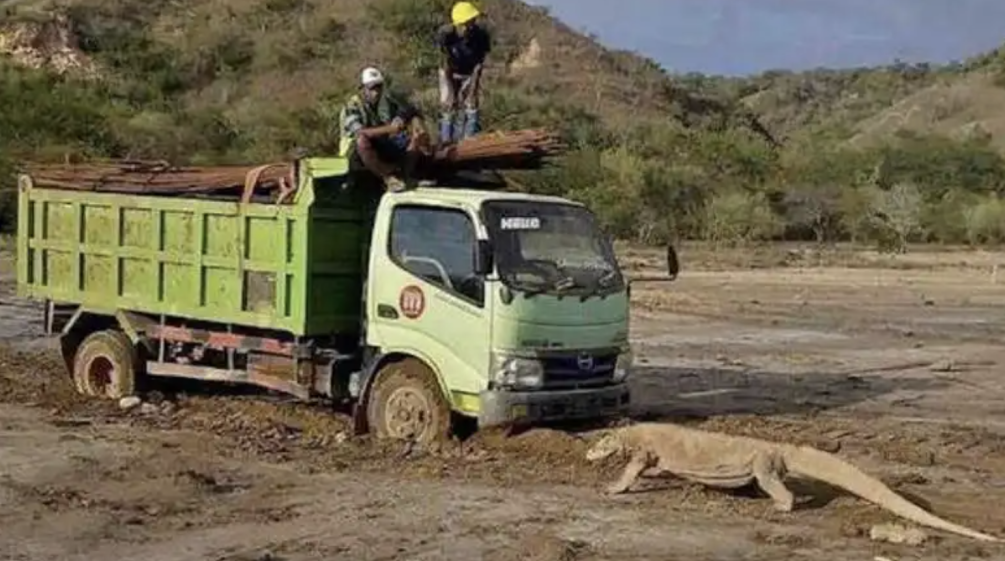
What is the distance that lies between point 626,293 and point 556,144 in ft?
5.15

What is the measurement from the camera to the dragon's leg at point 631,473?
473 inches

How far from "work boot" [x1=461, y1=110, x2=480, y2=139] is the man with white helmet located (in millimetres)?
1776

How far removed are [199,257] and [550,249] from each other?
3283 millimetres

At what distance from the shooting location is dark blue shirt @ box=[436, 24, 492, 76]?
1641cm

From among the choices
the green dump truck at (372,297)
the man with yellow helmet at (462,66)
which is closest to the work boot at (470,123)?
the man with yellow helmet at (462,66)

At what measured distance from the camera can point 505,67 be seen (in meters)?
81.1

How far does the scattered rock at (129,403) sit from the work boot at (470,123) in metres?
3.89

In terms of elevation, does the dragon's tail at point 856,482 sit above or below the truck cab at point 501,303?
below

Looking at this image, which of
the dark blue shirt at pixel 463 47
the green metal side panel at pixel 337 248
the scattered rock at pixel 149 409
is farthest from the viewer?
the dark blue shirt at pixel 463 47

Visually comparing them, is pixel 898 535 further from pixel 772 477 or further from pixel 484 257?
pixel 484 257

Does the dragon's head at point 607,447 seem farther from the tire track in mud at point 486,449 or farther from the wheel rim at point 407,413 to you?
→ the wheel rim at point 407,413

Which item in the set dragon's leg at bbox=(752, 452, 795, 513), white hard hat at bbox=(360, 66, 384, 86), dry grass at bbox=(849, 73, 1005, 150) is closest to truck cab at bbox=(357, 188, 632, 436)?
white hard hat at bbox=(360, 66, 384, 86)

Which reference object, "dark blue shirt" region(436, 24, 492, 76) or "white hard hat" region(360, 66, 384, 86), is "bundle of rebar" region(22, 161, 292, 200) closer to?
"white hard hat" region(360, 66, 384, 86)

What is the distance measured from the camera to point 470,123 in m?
16.5
